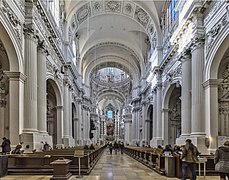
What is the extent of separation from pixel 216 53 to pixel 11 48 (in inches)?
343

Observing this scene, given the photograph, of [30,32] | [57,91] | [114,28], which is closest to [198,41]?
[30,32]

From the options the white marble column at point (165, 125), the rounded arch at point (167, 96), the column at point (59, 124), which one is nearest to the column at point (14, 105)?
the column at point (59, 124)

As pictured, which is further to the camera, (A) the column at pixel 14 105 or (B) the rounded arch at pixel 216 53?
(A) the column at pixel 14 105

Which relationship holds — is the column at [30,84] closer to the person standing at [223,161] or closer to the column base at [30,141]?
the column base at [30,141]

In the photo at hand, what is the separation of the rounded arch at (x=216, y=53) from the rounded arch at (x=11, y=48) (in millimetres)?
8419

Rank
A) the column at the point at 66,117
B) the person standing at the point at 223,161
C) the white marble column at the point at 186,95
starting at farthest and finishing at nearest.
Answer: the column at the point at 66,117, the white marble column at the point at 186,95, the person standing at the point at 223,161

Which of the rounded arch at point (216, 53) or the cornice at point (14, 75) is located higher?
the rounded arch at point (216, 53)

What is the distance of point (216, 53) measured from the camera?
15.2 metres

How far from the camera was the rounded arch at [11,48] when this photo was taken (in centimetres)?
1340

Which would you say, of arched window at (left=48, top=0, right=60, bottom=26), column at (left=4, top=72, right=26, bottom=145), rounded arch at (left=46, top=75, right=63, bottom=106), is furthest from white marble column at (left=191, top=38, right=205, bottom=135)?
rounded arch at (left=46, top=75, right=63, bottom=106)

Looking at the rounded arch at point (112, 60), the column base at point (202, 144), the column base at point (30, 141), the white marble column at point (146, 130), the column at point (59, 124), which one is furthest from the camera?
the rounded arch at point (112, 60)

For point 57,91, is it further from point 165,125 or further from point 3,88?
point 3,88

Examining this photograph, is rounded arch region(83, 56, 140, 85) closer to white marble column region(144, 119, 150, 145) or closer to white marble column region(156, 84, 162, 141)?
white marble column region(144, 119, 150, 145)

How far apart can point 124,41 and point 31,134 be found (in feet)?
89.4
